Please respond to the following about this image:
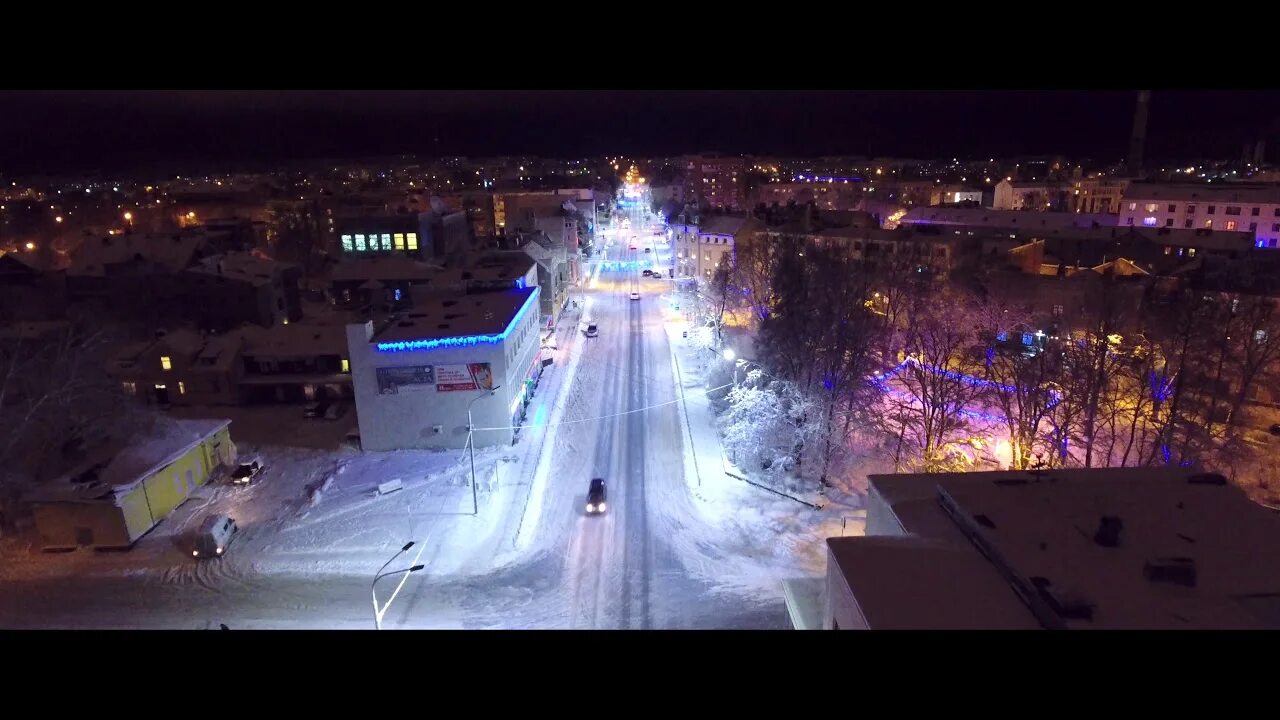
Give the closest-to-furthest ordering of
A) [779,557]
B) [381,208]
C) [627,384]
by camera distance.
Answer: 1. [779,557]
2. [627,384]
3. [381,208]

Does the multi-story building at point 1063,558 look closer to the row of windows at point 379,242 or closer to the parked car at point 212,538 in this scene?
the parked car at point 212,538

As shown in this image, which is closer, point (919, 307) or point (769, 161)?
point (919, 307)

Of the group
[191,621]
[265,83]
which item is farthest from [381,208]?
[265,83]

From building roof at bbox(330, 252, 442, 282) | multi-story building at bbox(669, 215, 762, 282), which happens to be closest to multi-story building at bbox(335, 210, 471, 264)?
building roof at bbox(330, 252, 442, 282)

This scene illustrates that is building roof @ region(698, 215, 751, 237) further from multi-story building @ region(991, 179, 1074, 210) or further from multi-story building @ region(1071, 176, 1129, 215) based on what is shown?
multi-story building @ region(1071, 176, 1129, 215)

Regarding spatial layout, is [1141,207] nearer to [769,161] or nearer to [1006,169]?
[1006,169]

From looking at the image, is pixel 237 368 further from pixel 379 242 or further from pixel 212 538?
pixel 379 242
